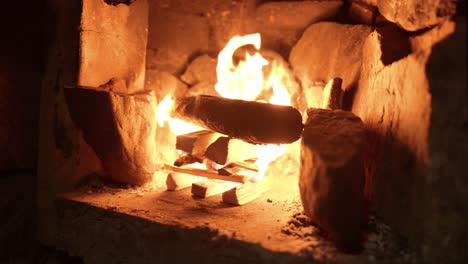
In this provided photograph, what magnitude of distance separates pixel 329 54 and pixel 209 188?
131cm

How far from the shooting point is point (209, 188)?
8.92 feet

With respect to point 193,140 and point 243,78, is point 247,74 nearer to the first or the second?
point 243,78

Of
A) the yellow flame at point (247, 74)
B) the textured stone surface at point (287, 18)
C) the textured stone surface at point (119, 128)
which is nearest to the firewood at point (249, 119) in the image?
the textured stone surface at point (119, 128)

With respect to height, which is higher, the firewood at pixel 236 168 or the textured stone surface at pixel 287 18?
the textured stone surface at pixel 287 18

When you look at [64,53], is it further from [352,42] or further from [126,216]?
[352,42]

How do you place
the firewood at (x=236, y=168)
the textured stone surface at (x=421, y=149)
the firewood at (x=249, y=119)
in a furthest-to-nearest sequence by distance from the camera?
the firewood at (x=236, y=168), the firewood at (x=249, y=119), the textured stone surface at (x=421, y=149)

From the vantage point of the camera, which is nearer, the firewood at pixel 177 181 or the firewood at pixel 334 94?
the firewood at pixel 334 94

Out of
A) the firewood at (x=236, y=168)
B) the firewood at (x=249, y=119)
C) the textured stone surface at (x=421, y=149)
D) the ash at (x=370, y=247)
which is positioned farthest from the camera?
the firewood at (x=236, y=168)

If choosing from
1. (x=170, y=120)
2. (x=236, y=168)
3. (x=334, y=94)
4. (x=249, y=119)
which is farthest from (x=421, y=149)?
(x=170, y=120)

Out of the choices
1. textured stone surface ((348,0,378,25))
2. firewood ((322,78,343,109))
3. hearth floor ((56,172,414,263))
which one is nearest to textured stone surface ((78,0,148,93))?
hearth floor ((56,172,414,263))

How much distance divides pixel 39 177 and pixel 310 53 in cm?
213

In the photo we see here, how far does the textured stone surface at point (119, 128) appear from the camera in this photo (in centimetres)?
263

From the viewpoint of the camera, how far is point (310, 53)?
10.3 ft

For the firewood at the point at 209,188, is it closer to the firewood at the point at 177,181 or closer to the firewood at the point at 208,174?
the firewood at the point at 208,174
